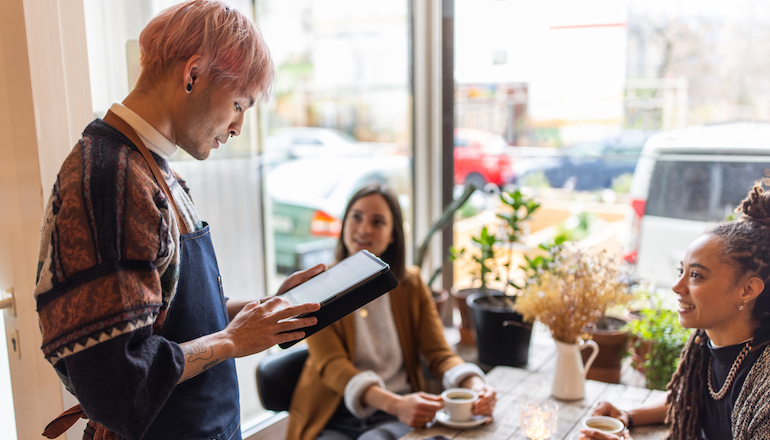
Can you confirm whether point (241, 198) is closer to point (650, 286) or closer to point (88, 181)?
point (88, 181)

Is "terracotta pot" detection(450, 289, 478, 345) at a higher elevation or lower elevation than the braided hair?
lower

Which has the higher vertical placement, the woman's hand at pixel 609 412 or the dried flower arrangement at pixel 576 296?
the dried flower arrangement at pixel 576 296

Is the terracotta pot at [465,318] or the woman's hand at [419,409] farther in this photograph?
the terracotta pot at [465,318]

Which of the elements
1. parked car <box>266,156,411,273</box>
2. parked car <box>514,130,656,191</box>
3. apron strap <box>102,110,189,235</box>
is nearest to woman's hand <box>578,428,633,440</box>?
apron strap <box>102,110,189,235</box>

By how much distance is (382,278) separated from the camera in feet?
4.18

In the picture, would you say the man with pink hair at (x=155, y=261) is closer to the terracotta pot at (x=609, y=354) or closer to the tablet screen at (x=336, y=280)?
the tablet screen at (x=336, y=280)

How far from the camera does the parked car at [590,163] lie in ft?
8.64

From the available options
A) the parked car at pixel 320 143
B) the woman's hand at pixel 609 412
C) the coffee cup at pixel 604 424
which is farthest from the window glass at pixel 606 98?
A: the parked car at pixel 320 143

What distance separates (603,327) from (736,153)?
889 mm

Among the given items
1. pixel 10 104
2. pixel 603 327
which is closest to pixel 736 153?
pixel 603 327

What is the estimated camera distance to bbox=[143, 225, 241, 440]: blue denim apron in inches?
44.2

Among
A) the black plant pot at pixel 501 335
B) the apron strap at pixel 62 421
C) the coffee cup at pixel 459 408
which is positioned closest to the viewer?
the apron strap at pixel 62 421

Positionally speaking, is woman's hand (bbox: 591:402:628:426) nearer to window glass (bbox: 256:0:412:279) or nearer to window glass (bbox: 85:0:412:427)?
window glass (bbox: 85:0:412:427)

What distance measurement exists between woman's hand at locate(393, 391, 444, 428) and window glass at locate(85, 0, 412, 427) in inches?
30.3
